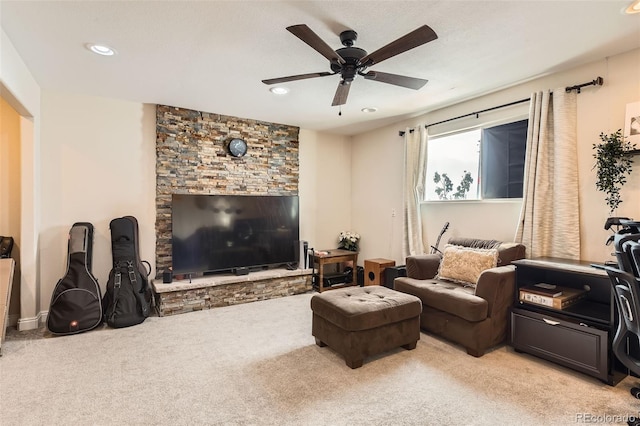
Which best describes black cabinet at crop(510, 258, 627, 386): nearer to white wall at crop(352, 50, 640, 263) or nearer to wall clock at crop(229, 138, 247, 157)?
white wall at crop(352, 50, 640, 263)

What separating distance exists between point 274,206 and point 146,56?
2.40m

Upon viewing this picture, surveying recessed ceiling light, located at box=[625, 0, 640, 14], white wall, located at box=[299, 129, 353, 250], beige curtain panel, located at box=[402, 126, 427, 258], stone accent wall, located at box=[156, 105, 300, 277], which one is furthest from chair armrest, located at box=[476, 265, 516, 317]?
stone accent wall, located at box=[156, 105, 300, 277]

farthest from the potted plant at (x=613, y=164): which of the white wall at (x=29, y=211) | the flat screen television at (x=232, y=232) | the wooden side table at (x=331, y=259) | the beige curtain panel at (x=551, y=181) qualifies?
the white wall at (x=29, y=211)

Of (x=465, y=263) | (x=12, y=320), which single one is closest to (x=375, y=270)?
(x=465, y=263)

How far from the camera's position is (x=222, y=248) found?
4.14 m

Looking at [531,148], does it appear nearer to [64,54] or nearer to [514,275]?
[514,275]

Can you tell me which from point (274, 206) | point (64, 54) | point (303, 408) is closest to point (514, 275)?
point (303, 408)

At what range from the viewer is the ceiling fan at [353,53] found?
6.09 ft

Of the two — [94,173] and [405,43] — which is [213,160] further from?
[405,43]

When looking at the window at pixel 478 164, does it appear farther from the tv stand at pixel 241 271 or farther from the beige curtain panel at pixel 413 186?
the tv stand at pixel 241 271

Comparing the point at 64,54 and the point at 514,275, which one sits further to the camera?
the point at 514,275

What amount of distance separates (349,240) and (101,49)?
398cm

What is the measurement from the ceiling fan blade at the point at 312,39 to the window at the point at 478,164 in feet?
7.66

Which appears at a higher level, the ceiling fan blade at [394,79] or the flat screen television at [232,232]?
the ceiling fan blade at [394,79]
